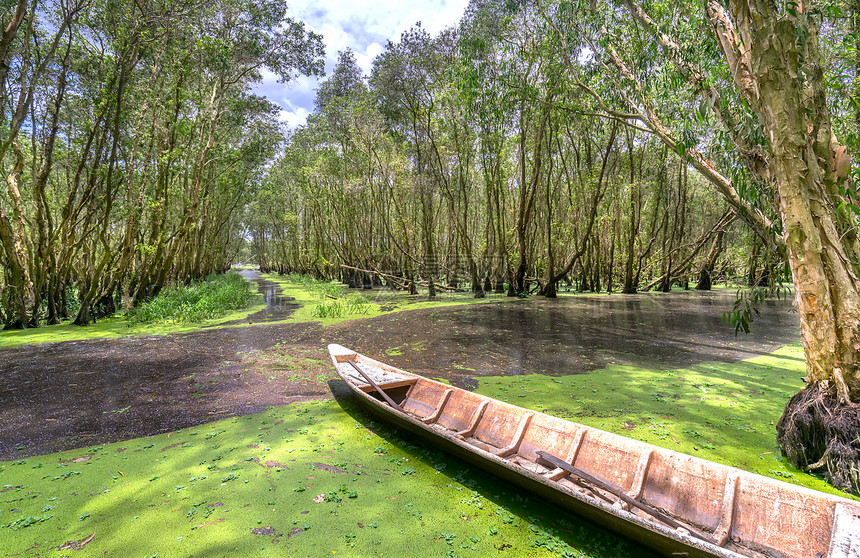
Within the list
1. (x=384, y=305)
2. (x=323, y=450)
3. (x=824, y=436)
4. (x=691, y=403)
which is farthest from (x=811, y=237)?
(x=384, y=305)

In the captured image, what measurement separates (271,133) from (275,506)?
1723 cm

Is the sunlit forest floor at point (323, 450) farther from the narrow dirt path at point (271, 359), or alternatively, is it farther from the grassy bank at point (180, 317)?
the grassy bank at point (180, 317)

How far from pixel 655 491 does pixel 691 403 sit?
256cm

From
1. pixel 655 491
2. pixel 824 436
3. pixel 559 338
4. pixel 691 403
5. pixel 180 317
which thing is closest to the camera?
pixel 655 491

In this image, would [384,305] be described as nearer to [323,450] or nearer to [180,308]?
[180,308]

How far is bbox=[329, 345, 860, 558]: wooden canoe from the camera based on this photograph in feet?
6.10

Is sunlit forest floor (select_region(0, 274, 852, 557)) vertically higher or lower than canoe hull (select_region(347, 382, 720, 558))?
lower

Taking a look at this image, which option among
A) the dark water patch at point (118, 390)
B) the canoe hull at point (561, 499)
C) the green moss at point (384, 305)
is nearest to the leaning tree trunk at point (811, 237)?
the canoe hull at point (561, 499)

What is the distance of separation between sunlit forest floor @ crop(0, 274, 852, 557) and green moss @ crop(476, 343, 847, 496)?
0.08 feet

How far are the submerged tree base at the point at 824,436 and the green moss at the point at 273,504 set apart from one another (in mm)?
1717

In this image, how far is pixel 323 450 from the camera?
132 inches

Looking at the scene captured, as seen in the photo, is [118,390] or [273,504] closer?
[273,504]

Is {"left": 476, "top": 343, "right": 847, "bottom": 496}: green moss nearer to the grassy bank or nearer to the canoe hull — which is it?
the canoe hull

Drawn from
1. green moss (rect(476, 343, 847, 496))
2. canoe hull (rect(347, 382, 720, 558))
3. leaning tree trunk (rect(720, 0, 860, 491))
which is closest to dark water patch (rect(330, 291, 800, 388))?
green moss (rect(476, 343, 847, 496))
